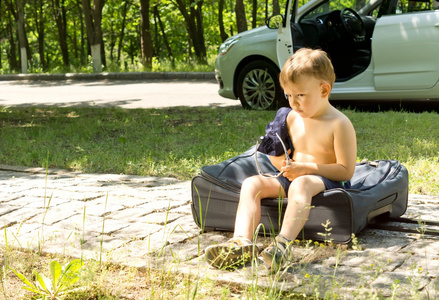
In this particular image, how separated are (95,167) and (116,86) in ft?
35.6

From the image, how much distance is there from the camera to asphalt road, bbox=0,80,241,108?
40.7 ft

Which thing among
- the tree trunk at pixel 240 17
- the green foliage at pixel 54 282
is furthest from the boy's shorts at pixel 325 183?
the tree trunk at pixel 240 17

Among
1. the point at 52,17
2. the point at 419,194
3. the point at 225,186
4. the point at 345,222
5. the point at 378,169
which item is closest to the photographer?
the point at 345,222

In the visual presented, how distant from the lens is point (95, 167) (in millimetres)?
6312

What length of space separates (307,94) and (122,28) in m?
32.1

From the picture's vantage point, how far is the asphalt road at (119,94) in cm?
1241

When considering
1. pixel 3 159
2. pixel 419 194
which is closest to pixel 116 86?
pixel 3 159

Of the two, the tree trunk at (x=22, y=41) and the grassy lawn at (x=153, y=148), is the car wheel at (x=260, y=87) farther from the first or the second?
the tree trunk at (x=22, y=41)

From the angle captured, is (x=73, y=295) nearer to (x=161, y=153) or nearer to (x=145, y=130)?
(x=161, y=153)

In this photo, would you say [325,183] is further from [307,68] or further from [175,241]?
[175,241]

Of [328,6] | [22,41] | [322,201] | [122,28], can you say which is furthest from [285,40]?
[122,28]

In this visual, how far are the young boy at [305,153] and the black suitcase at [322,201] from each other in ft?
0.32

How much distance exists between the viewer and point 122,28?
34750 millimetres

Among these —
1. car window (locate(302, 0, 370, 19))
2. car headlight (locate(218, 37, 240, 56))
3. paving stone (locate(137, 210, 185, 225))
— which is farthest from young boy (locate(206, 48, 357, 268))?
car headlight (locate(218, 37, 240, 56))
